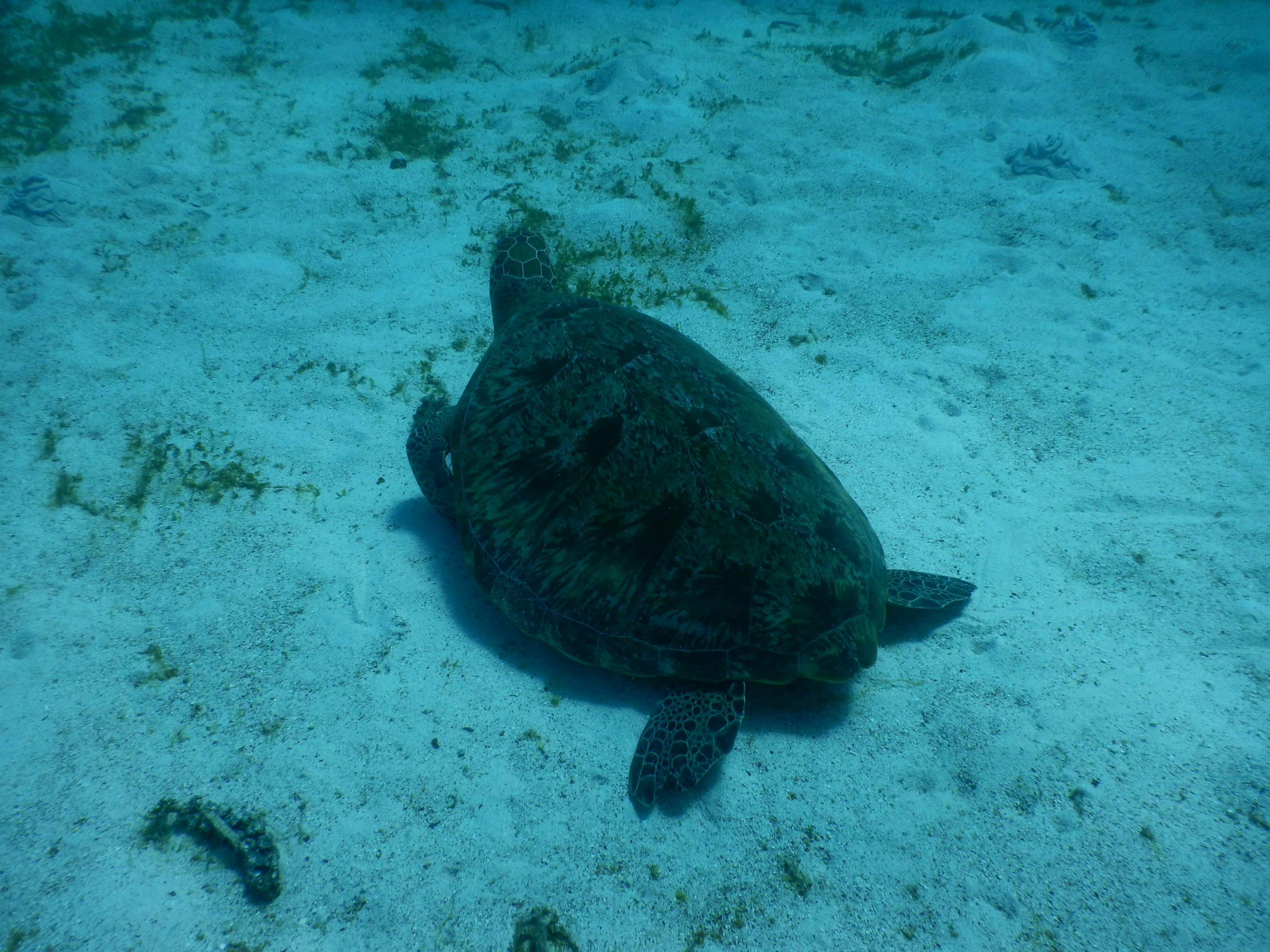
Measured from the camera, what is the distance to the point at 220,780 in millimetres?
2076

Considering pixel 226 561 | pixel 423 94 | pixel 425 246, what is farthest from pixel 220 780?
pixel 423 94

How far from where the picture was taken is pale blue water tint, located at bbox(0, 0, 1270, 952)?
6.31 ft

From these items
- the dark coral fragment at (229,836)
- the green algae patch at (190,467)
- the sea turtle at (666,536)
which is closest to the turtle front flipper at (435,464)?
the sea turtle at (666,536)

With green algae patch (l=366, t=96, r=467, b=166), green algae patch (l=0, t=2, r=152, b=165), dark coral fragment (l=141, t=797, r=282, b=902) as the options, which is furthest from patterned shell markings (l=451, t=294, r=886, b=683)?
green algae patch (l=0, t=2, r=152, b=165)

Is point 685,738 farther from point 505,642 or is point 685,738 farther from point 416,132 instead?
point 416,132

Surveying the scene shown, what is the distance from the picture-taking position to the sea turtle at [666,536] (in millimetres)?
2193

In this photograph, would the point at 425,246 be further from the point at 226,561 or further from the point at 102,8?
the point at 102,8

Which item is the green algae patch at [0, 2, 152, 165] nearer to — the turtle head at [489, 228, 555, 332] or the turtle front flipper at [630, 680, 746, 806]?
the turtle head at [489, 228, 555, 332]

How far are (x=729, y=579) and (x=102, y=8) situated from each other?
10.4m

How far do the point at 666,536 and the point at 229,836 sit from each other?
198cm

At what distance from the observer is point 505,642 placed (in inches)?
103

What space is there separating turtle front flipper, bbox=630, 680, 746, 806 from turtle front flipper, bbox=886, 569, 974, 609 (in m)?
0.88

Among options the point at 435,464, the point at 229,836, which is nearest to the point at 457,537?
the point at 435,464

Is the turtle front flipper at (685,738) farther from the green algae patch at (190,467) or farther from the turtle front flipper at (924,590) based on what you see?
the green algae patch at (190,467)
